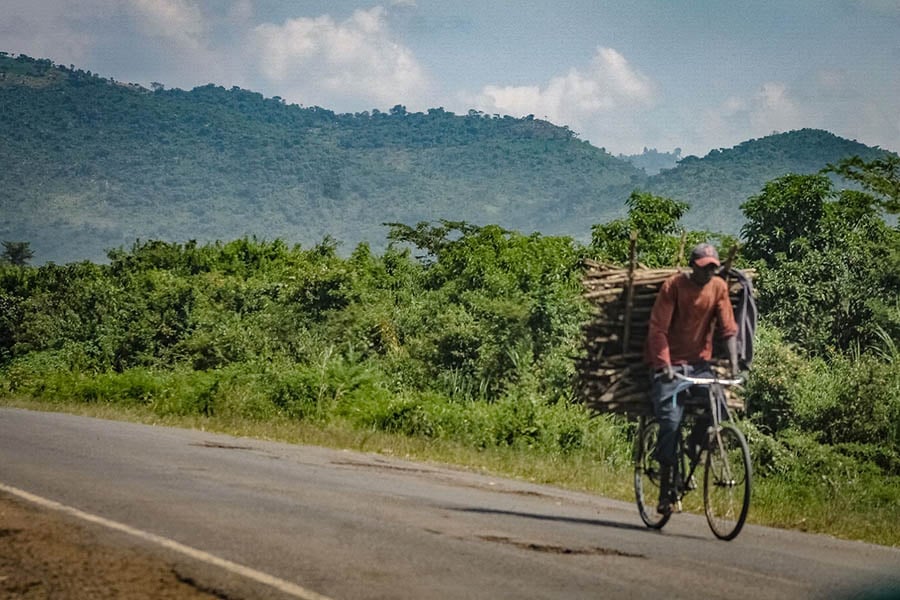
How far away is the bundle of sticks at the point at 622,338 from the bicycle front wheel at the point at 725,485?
0.77 metres

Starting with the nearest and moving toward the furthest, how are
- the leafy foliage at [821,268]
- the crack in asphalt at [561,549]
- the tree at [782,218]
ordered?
1. the crack in asphalt at [561,549]
2. the leafy foliage at [821,268]
3. the tree at [782,218]

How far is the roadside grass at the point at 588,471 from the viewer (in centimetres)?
1152

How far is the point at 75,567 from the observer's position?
6703 mm

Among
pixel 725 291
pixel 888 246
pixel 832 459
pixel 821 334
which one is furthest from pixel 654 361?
pixel 888 246

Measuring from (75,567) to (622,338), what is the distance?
204 inches

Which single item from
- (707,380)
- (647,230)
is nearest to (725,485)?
(707,380)

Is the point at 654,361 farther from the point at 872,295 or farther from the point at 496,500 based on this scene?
the point at 872,295

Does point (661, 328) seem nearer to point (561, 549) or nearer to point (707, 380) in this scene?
point (707, 380)

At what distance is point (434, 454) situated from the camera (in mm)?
17766

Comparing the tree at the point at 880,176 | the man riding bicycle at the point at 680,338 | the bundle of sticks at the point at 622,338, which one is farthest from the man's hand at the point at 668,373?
the tree at the point at 880,176

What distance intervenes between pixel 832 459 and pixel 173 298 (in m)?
30.2

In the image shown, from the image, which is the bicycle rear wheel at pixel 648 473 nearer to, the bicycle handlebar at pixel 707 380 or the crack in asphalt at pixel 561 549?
the bicycle handlebar at pixel 707 380

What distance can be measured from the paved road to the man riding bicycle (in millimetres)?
820

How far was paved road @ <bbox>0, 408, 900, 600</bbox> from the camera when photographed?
6523mm
